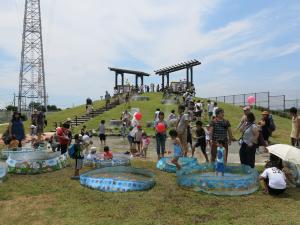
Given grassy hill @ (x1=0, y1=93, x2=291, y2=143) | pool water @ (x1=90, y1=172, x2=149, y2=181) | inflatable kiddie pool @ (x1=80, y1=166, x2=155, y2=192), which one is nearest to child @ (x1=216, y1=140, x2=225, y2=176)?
inflatable kiddie pool @ (x1=80, y1=166, x2=155, y2=192)

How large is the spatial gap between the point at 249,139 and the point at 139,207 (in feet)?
12.0

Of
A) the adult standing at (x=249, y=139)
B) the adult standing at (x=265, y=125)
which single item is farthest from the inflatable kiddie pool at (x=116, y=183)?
the adult standing at (x=265, y=125)

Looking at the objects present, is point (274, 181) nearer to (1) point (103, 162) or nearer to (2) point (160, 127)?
(2) point (160, 127)

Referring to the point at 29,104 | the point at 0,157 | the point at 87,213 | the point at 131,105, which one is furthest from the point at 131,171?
the point at 29,104

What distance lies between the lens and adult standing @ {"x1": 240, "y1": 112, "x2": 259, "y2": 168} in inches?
371

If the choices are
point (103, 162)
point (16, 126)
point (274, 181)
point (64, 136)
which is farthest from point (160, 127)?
point (16, 126)

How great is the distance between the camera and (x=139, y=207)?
7297 mm

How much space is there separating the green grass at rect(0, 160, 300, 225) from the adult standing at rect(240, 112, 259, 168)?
4.40 ft

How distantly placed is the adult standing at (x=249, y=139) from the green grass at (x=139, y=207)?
1.34 metres

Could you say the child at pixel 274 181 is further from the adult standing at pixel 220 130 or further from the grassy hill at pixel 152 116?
the grassy hill at pixel 152 116

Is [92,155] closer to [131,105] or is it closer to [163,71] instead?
[131,105]

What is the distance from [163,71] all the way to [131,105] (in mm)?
11417

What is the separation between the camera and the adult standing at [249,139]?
9.42 meters

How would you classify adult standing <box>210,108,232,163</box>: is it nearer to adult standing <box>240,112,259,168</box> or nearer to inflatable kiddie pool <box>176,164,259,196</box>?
adult standing <box>240,112,259,168</box>
